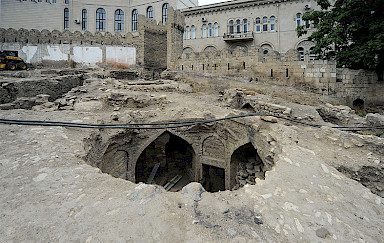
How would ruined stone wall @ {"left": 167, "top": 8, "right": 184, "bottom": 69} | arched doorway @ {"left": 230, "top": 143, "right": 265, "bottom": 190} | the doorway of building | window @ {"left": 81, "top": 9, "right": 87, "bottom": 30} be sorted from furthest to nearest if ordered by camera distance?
1. window @ {"left": 81, "top": 9, "right": 87, "bottom": 30}
2. ruined stone wall @ {"left": 167, "top": 8, "right": 184, "bottom": 69}
3. the doorway of building
4. arched doorway @ {"left": 230, "top": 143, "right": 265, "bottom": 190}

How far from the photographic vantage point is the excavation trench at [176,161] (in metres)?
7.04

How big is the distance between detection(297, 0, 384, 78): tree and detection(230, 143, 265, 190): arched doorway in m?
8.22

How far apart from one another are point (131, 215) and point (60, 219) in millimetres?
733

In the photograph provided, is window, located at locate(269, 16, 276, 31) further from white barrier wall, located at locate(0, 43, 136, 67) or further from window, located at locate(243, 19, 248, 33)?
white barrier wall, located at locate(0, 43, 136, 67)

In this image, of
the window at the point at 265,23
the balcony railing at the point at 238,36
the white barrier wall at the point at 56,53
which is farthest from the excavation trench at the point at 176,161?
the window at the point at 265,23

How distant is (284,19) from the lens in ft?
79.1

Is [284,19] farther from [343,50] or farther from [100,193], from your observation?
[100,193]

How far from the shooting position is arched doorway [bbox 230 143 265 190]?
292 inches

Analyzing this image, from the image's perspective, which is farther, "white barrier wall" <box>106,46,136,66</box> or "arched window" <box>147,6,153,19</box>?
"arched window" <box>147,6,153,19</box>

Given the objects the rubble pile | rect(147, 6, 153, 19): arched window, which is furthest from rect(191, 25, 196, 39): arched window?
the rubble pile

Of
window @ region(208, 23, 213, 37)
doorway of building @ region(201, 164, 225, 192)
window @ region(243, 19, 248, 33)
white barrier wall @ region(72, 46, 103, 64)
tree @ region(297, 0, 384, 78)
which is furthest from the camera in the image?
window @ region(208, 23, 213, 37)

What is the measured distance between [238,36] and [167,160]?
19623 mm

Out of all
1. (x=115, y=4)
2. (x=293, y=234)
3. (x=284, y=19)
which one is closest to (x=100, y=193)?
(x=293, y=234)

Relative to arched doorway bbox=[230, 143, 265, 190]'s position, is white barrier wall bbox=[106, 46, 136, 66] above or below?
above
